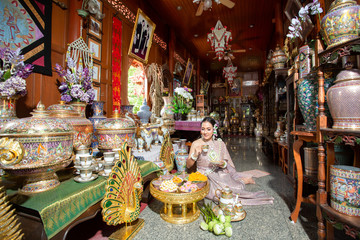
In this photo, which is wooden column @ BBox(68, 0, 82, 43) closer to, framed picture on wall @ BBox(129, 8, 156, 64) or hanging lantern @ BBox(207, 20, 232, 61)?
framed picture on wall @ BBox(129, 8, 156, 64)

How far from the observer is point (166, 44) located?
21.8ft

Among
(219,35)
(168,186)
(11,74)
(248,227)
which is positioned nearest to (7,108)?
(11,74)

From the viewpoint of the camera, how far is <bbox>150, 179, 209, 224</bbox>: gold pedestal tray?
1.63 m

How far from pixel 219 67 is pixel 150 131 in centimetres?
1131

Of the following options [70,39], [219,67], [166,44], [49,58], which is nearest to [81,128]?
[49,58]

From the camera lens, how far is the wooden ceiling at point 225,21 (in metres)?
5.47

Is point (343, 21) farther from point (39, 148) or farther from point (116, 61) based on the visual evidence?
point (116, 61)

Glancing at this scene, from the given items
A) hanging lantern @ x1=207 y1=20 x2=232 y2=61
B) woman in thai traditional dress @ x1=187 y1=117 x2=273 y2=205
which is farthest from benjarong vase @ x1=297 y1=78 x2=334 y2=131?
hanging lantern @ x1=207 y1=20 x2=232 y2=61

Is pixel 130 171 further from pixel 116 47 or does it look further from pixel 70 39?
pixel 116 47

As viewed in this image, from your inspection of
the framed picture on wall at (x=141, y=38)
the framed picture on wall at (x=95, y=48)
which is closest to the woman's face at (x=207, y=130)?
the framed picture on wall at (x=95, y=48)

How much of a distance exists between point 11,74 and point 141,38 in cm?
362

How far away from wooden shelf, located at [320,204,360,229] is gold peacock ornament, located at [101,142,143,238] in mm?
1465

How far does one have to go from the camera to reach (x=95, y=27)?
133 inches

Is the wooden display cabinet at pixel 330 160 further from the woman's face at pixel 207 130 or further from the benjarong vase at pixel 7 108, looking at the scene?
the benjarong vase at pixel 7 108
